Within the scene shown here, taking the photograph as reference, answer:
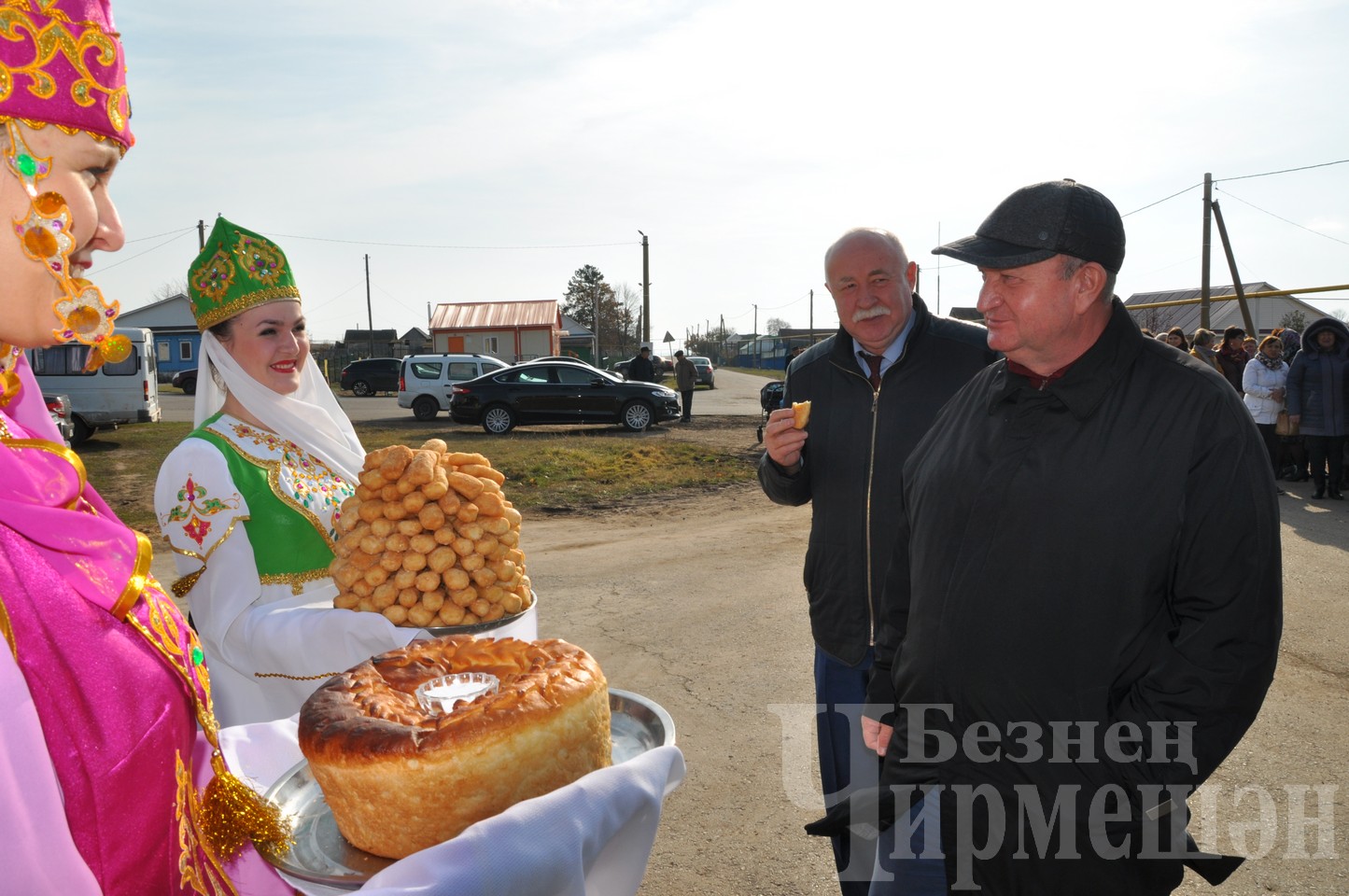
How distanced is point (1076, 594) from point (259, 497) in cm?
222

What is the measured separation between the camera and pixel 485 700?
4.81 ft

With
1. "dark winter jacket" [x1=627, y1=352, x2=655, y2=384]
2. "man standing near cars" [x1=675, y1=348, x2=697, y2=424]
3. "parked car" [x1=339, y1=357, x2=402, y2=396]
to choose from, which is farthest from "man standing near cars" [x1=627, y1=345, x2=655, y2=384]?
"parked car" [x1=339, y1=357, x2=402, y2=396]

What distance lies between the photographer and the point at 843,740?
359 cm

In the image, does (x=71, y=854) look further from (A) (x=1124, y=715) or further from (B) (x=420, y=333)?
(B) (x=420, y=333)

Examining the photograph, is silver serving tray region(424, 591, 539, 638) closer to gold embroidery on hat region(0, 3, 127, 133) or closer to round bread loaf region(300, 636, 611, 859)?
round bread loaf region(300, 636, 611, 859)

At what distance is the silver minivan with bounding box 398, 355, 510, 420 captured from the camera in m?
24.7

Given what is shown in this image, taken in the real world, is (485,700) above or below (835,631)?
above

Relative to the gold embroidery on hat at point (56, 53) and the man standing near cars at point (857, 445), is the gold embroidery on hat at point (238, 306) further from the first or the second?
the man standing near cars at point (857, 445)

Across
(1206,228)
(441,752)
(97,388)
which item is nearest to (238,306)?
(441,752)

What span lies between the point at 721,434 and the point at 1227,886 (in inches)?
663

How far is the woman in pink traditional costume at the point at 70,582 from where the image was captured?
42.2 inches

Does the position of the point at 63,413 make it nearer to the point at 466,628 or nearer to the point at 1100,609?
the point at 466,628

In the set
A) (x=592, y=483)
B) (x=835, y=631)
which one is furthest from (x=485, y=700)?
(x=592, y=483)

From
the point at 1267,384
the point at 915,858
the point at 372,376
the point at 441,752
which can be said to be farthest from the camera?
the point at 372,376
